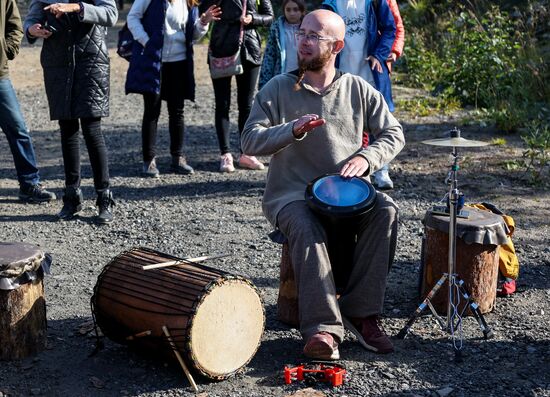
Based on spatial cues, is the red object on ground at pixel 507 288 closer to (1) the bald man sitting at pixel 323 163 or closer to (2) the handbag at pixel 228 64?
(1) the bald man sitting at pixel 323 163

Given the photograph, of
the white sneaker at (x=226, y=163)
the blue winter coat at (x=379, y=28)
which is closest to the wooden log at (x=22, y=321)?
the blue winter coat at (x=379, y=28)

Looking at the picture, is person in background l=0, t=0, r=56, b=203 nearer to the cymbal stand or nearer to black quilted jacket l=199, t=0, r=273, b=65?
black quilted jacket l=199, t=0, r=273, b=65

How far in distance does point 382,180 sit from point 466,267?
102 inches

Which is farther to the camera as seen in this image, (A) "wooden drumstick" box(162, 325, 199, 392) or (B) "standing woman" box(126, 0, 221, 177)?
(B) "standing woman" box(126, 0, 221, 177)

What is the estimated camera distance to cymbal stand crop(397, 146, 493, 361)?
457cm

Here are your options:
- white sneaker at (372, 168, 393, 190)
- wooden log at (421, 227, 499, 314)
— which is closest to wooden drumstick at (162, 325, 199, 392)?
wooden log at (421, 227, 499, 314)

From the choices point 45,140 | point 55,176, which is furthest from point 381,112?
point 45,140

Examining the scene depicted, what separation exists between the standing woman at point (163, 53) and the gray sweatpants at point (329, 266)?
3.04m

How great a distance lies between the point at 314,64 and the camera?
482 cm

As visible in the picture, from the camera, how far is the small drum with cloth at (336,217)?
4492 mm

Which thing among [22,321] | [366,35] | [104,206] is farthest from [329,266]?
[366,35]

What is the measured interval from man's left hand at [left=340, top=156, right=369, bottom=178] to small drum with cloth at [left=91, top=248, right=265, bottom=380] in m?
0.76

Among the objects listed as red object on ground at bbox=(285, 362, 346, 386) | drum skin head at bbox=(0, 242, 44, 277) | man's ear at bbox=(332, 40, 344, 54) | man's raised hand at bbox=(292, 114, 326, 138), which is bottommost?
red object on ground at bbox=(285, 362, 346, 386)

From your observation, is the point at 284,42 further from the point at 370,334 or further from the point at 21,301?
the point at 21,301
